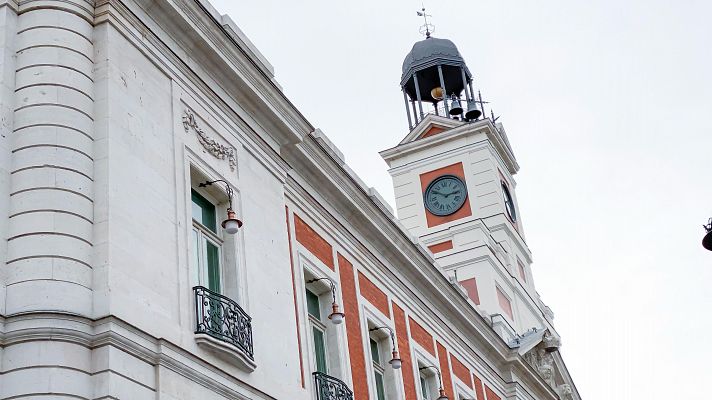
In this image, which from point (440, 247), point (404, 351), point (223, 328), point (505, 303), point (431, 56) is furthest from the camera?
point (431, 56)

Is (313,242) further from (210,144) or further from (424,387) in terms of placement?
(424,387)

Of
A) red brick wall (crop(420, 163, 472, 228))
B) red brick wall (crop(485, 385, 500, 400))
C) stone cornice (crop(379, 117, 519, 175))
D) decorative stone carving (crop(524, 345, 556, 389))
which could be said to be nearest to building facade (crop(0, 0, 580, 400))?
red brick wall (crop(485, 385, 500, 400))

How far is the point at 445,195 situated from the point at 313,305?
21.9 m

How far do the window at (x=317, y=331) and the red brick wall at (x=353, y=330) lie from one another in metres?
0.65

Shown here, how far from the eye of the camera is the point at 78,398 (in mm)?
11445

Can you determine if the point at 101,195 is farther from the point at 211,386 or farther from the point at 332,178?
the point at 332,178

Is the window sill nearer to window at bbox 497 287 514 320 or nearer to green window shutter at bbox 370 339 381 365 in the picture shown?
green window shutter at bbox 370 339 381 365

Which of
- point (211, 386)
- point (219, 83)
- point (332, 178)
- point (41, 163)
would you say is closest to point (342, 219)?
point (332, 178)

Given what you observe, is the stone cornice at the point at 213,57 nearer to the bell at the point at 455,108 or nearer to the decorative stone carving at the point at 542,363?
the decorative stone carving at the point at 542,363

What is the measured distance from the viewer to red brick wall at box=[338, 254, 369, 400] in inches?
776

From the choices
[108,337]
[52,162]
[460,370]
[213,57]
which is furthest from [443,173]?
[108,337]

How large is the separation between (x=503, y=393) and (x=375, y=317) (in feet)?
29.7

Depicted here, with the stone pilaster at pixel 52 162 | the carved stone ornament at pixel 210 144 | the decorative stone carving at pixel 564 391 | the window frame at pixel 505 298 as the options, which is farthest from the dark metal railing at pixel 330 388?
the window frame at pixel 505 298

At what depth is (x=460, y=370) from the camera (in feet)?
85.8
